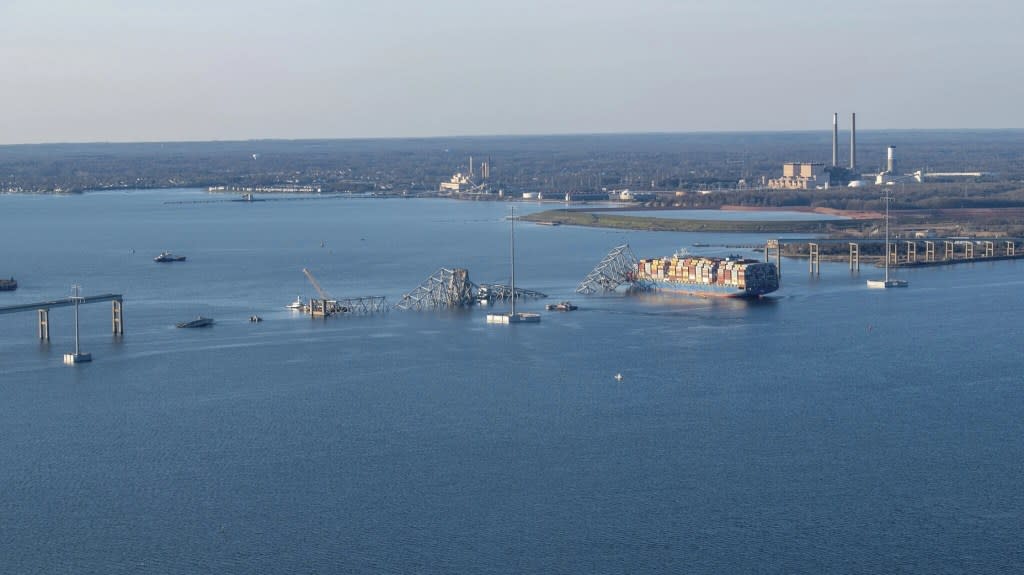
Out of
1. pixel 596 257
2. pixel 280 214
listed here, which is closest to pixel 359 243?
pixel 596 257

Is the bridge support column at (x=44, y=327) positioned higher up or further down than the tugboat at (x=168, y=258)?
further down

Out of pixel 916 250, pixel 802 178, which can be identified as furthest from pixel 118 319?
pixel 802 178

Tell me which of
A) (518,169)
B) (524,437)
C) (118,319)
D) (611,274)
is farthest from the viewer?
(518,169)

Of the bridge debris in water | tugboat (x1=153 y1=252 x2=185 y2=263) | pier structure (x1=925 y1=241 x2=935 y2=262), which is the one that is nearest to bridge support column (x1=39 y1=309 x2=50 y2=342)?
the bridge debris in water

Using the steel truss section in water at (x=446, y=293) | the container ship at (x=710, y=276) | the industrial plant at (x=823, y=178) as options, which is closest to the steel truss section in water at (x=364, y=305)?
the steel truss section in water at (x=446, y=293)

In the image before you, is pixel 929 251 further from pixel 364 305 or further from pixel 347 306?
pixel 347 306

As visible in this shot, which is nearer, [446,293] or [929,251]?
[446,293]

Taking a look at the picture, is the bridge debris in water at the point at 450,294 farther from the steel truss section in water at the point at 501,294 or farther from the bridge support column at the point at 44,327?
the bridge support column at the point at 44,327
